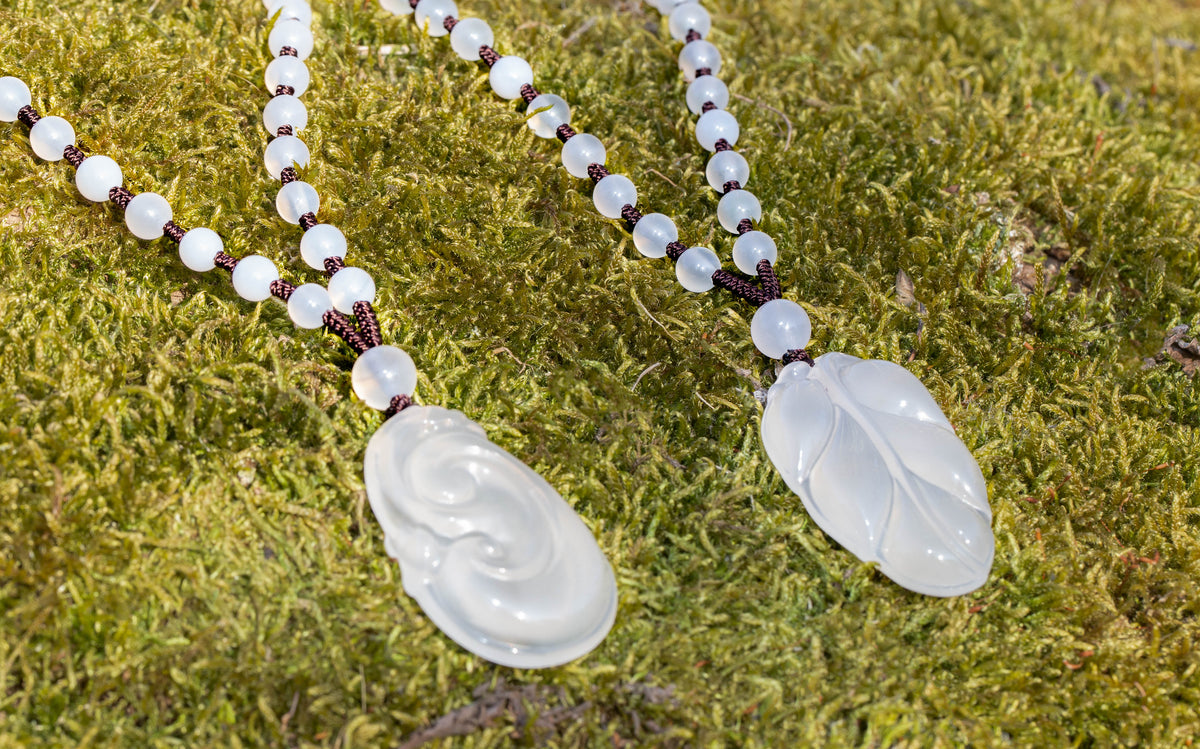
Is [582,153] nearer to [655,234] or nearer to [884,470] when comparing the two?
[655,234]

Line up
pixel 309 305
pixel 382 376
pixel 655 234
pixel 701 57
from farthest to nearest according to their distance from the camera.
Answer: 1. pixel 701 57
2. pixel 655 234
3. pixel 309 305
4. pixel 382 376

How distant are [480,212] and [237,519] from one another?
893 millimetres

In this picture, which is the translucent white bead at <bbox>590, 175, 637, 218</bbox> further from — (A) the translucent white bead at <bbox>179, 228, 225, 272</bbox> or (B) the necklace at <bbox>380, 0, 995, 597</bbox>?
(A) the translucent white bead at <bbox>179, 228, 225, 272</bbox>

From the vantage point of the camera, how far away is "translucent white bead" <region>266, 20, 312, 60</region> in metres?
2.27

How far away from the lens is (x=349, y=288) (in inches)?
75.2

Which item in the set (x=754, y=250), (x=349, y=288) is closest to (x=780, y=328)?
(x=754, y=250)

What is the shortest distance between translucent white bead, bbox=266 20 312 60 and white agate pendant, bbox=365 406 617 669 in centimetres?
112

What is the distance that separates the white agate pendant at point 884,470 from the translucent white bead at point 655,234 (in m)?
0.43

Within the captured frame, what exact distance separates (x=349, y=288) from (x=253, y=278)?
21 cm

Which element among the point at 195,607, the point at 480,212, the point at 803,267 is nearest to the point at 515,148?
the point at 480,212

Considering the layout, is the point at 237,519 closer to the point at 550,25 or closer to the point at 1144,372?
the point at 550,25

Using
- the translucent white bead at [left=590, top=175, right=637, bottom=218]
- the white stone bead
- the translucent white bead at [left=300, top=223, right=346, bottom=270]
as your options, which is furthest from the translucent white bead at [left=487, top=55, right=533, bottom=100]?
the white stone bead

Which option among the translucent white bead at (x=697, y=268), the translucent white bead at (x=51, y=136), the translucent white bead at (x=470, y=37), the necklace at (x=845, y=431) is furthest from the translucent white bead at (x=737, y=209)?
the translucent white bead at (x=51, y=136)

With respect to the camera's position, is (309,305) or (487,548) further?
(309,305)
